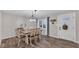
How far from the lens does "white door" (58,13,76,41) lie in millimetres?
1876

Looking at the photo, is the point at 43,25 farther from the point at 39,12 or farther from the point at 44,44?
the point at 44,44

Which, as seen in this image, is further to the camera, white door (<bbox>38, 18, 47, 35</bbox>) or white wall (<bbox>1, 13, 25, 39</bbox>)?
white door (<bbox>38, 18, 47, 35</bbox>)

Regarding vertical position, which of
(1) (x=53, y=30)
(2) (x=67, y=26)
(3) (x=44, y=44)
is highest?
(2) (x=67, y=26)

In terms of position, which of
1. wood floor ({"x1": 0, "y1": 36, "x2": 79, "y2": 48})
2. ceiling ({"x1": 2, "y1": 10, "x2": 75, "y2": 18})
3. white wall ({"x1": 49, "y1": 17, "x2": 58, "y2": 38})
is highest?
ceiling ({"x1": 2, "y1": 10, "x2": 75, "y2": 18})

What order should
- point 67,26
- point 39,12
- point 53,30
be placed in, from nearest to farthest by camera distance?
point 39,12, point 67,26, point 53,30

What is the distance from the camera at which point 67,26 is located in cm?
198

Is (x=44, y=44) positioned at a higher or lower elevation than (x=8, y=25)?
lower

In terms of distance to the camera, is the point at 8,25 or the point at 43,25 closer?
the point at 8,25

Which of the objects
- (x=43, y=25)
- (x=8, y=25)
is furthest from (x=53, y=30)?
(x=8, y=25)

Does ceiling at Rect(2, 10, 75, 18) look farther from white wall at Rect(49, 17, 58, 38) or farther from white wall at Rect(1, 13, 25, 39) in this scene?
white wall at Rect(49, 17, 58, 38)

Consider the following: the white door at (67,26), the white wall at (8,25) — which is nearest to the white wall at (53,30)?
the white door at (67,26)

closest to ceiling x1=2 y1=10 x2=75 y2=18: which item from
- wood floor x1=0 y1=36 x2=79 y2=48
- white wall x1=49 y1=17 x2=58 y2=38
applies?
white wall x1=49 y1=17 x2=58 y2=38

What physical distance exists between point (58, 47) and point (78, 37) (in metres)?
0.56

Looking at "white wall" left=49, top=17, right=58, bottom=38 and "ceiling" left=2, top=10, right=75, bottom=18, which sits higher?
"ceiling" left=2, top=10, right=75, bottom=18
